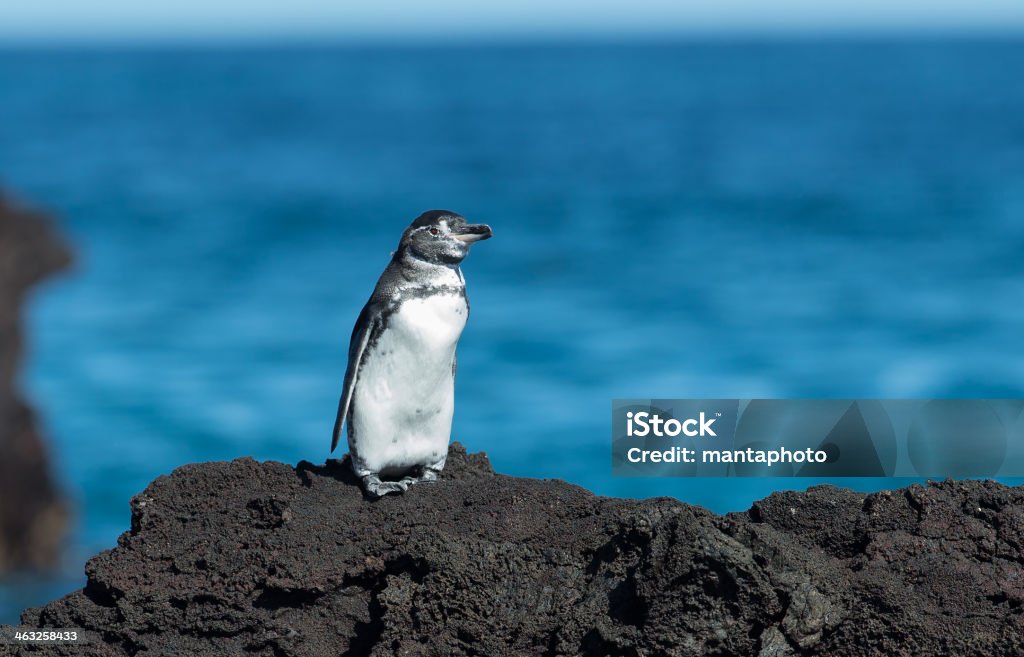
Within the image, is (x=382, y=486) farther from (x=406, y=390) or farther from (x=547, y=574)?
(x=547, y=574)

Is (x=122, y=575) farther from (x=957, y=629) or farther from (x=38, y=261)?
(x=38, y=261)

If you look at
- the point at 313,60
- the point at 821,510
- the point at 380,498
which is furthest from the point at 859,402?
the point at 313,60

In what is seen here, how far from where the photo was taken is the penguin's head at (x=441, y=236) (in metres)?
6.14

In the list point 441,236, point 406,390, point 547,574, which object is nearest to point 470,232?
point 441,236

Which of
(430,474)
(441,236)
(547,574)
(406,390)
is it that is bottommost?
(547,574)

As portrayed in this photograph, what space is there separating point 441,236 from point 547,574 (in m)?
1.65

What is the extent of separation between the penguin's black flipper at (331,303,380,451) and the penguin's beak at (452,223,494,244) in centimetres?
50

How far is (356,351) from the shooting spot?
6336 millimetres

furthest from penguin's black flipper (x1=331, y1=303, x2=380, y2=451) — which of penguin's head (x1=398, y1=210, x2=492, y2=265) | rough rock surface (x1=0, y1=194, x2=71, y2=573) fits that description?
rough rock surface (x1=0, y1=194, x2=71, y2=573)

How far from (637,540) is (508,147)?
184 ft

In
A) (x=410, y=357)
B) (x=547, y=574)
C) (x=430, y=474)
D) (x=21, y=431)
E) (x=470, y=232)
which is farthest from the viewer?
(x=21, y=431)

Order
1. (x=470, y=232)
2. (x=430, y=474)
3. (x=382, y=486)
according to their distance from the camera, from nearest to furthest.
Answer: (x=382, y=486), (x=470, y=232), (x=430, y=474)

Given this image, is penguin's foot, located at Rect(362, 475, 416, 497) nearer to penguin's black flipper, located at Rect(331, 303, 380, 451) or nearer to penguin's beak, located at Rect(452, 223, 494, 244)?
penguin's black flipper, located at Rect(331, 303, 380, 451)

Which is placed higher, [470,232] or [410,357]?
[470,232]
